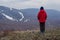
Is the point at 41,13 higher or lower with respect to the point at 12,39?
higher

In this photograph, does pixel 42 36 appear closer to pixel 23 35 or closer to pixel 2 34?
pixel 23 35

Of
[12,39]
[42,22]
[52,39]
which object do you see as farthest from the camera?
[42,22]

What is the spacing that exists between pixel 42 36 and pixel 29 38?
77 cm

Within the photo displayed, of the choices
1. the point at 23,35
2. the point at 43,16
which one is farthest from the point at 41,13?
the point at 23,35

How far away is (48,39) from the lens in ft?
47.9

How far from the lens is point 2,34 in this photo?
17.5 m

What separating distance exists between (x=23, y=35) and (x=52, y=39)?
2459 millimetres

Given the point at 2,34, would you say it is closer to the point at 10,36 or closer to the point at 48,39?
the point at 10,36

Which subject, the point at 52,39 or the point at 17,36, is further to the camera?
the point at 17,36

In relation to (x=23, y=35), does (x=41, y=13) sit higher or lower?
higher

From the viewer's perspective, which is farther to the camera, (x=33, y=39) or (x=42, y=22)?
(x=42, y=22)

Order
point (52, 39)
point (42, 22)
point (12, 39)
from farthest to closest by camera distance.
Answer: point (42, 22)
point (12, 39)
point (52, 39)

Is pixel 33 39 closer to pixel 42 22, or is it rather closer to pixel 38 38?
pixel 38 38

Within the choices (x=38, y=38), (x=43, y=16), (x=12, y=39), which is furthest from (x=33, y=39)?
(x=43, y=16)
